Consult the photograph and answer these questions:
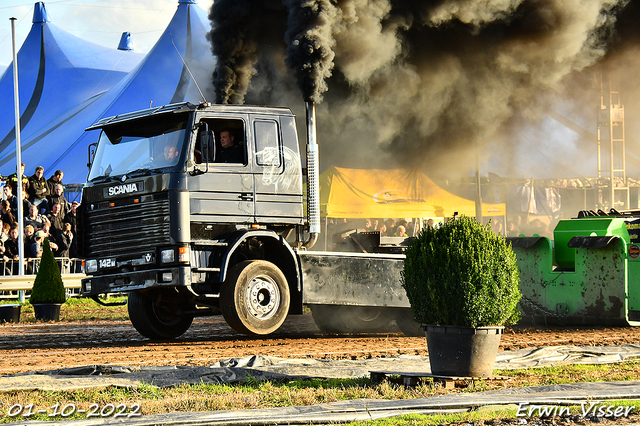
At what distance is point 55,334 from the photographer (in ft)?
39.8

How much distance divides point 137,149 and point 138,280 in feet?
5.82

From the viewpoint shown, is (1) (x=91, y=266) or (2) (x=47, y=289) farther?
(2) (x=47, y=289)

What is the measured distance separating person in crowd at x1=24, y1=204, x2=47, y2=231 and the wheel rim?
1013cm

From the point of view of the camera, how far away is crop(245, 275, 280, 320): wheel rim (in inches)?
400

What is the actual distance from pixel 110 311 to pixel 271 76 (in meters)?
6.67

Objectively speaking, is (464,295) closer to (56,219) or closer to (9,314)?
(9,314)

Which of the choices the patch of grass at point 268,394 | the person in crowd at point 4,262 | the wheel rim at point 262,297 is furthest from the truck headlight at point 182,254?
the person in crowd at point 4,262

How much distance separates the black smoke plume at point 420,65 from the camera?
48.6 feet

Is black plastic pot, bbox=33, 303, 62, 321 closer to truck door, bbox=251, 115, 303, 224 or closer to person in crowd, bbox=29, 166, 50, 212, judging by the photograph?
person in crowd, bbox=29, 166, 50, 212

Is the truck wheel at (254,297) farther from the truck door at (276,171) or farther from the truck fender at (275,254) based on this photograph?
the truck door at (276,171)

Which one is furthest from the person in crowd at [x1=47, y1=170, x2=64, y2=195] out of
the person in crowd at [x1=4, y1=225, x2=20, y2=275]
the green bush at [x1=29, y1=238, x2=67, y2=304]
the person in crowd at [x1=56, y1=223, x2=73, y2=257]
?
the green bush at [x1=29, y1=238, x2=67, y2=304]

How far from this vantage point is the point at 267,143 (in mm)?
10406

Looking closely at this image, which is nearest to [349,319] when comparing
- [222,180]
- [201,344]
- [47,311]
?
[201,344]

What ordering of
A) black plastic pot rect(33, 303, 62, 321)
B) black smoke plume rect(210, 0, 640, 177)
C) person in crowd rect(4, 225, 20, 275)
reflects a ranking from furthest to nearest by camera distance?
person in crowd rect(4, 225, 20, 275)
black smoke plume rect(210, 0, 640, 177)
black plastic pot rect(33, 303, 62, 321)
